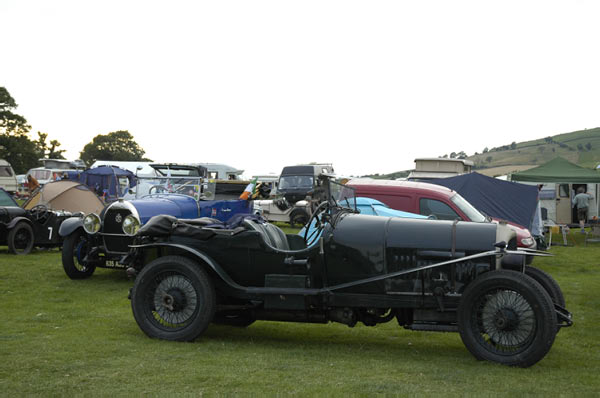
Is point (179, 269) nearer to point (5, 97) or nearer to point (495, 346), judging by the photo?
point (495, 346)

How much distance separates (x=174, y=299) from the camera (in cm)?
584

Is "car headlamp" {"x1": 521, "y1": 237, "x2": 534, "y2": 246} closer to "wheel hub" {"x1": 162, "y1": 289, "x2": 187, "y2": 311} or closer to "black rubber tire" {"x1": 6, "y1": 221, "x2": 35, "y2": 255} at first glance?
"wheel hub" {"x1": 162, "y1": 289, "x2": 187, "y2": 311}

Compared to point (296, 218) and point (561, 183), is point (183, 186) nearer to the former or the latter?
point (296, 218)

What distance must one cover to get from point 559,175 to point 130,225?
605 inches

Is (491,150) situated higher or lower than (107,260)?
higher

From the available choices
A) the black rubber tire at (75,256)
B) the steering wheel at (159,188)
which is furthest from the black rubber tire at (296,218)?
the black rubber tire at (75,256)

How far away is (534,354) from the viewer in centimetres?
485

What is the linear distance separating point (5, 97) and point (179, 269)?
191 ft

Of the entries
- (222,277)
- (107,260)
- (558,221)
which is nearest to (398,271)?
(222,277)

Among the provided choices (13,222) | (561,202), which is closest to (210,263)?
(13,222)

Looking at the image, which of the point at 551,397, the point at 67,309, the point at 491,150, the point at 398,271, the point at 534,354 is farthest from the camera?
the point at 491,150

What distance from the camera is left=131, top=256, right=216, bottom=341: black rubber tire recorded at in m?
5.72

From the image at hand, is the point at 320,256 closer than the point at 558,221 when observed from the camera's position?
Yes

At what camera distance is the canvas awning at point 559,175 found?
1978 centimetres
